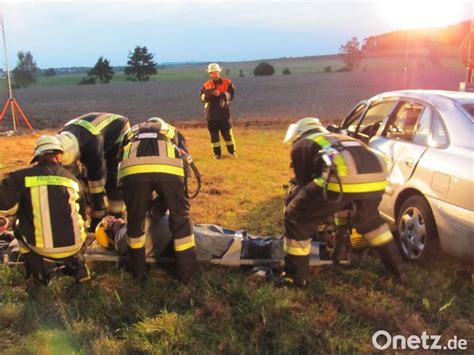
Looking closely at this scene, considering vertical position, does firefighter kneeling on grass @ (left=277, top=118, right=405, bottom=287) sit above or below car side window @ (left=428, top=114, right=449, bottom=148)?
below

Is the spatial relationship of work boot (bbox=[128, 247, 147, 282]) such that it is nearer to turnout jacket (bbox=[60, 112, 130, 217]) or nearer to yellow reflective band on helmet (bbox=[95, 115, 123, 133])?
turnout jacket (bbox=[60, 112, 130, 217])

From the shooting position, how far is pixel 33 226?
13.2 ft

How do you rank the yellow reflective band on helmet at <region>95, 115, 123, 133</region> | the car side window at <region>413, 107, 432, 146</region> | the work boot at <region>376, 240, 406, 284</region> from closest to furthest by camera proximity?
the work boot at <region>376, 240, 406, 284</region>, the car side window at <region>413, 107, 432, 146</region>, the yellow reflective band on helmet at <region>95, 115, 123, 133</region>

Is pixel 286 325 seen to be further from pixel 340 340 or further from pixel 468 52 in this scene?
pixel 468 52

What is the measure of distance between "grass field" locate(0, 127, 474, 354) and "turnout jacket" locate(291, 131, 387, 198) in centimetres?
89

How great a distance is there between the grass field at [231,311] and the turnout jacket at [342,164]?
89cm

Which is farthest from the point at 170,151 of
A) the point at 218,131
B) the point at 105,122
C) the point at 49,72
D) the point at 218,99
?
the point at 49,72

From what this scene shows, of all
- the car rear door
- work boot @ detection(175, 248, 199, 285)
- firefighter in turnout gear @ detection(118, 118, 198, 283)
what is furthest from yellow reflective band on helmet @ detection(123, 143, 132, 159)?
the car rear door

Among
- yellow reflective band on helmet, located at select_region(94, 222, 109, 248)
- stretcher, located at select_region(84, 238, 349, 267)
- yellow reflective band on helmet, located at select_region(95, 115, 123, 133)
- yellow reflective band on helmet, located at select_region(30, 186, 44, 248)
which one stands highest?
yellow reflective band on helmet, located at select_region(95, 115, 123, 133)

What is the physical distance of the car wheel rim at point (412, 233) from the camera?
4.46 m

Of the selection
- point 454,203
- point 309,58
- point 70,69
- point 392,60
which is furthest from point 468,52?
point 70,69

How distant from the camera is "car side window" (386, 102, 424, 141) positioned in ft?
16.4

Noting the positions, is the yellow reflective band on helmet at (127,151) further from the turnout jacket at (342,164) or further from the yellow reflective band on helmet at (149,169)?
the turnout jacket at (342,164)

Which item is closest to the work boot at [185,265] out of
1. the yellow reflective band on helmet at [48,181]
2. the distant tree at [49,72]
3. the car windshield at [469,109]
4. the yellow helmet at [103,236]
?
the yellow helmet at [103,236]
